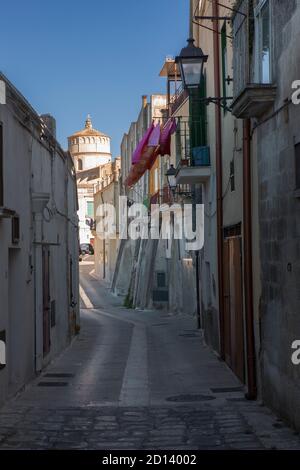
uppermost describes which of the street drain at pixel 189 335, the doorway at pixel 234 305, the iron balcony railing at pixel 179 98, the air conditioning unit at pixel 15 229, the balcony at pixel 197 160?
the iron balcony railing at pixel 179 98

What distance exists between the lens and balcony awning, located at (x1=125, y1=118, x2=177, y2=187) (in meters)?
25.5

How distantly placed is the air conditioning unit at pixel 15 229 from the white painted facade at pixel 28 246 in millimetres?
16

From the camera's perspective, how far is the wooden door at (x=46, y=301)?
13320 millimetres

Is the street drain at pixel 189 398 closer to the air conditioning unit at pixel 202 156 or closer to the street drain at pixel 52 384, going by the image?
the street drain at pixel 52 384

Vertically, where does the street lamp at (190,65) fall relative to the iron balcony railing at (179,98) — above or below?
below

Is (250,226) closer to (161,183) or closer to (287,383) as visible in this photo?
(287,383)

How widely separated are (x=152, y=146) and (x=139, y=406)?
66.5ft

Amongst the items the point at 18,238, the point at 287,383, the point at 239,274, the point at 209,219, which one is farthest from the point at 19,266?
the point at 209,219

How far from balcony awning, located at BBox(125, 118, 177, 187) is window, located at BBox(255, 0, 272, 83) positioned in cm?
1470

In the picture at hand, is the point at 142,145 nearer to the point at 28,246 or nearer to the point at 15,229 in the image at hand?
the point at 28,246

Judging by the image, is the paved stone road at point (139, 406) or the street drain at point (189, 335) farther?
the street drain at point (189, 335)

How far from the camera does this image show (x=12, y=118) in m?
10.1

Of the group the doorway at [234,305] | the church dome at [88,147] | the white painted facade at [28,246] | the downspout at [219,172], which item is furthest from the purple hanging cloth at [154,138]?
the church dome at [88,147]

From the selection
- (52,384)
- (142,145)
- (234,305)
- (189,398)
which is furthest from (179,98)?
(189,398)
